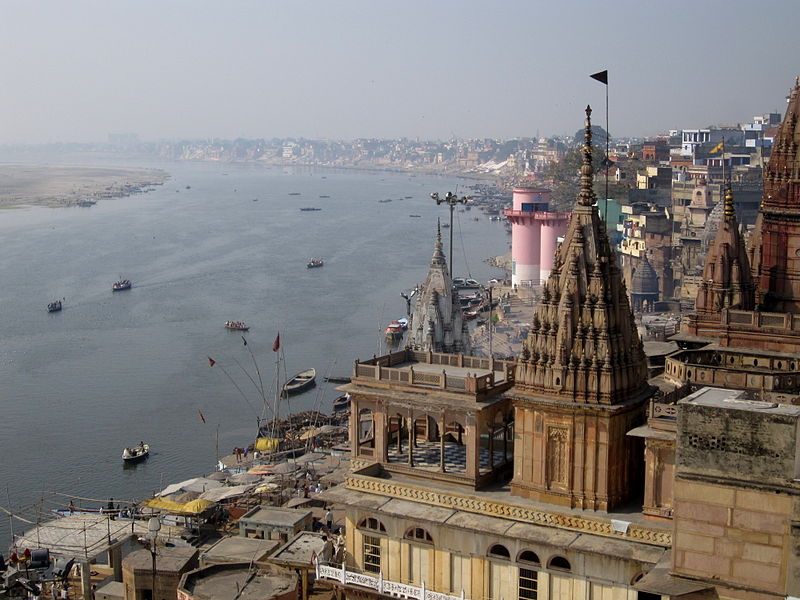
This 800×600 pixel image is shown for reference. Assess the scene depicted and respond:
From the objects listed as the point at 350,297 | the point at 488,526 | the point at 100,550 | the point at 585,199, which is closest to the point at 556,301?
the point at 585,199

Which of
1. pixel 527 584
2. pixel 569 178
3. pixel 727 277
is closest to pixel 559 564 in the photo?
pixel 527 584

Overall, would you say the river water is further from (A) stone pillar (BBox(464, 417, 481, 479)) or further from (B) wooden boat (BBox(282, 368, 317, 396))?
(A) stone pillar (BBox(464, 417, 481, 479))


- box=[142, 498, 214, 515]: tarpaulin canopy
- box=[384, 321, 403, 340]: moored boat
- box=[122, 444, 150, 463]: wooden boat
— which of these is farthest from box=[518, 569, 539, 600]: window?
box=[384, 321, 403, 340]: moored boat

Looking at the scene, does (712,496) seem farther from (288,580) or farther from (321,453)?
(321,453)

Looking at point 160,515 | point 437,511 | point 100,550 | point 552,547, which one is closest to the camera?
point 552,547

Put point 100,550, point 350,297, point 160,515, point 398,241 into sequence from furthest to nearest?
point 398,241 < point 350,297 < point 160,515 < point 100,550

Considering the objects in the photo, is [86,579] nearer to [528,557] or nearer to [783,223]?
[528,557]
